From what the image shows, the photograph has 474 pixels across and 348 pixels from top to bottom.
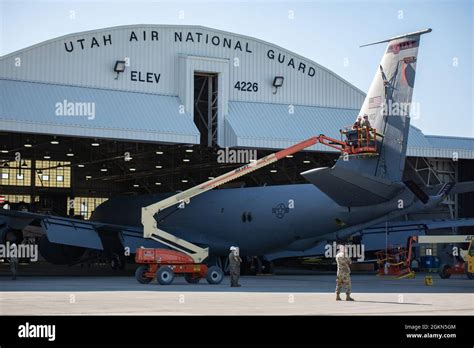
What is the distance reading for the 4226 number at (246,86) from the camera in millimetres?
46931

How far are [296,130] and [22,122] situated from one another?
15558 millimetres

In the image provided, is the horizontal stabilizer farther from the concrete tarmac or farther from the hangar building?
the hangar building

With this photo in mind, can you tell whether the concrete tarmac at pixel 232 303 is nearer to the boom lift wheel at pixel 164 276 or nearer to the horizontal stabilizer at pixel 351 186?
the boom lift wheel at pixel 164 276

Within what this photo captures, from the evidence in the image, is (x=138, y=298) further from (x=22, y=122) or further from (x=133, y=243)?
(x=133, y=243)

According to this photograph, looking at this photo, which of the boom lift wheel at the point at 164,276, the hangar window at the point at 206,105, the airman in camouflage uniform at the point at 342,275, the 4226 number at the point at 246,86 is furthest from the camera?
the 4226 number at the point at 246,86

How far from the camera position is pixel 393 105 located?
3506cm

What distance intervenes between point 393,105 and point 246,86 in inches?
542

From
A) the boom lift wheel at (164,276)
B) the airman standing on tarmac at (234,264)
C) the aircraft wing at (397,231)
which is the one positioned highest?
the aircraft wing at (397,231)

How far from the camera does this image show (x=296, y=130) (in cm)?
4719

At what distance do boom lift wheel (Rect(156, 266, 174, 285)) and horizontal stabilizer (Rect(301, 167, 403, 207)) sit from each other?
6.61 meters

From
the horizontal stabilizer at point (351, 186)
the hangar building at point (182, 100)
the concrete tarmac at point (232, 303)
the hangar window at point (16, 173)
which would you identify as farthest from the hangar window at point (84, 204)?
the concrete tarmac at point (232, 303)

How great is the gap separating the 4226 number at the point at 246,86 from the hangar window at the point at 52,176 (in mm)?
31783

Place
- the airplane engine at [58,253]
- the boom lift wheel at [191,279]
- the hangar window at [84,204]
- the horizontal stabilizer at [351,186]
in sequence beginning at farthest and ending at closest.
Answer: the hangar window at [84,204] → the airplane engine at [58,253] → the boom lift wheel at [191,279] → the horizontal stabilizer at [351,186]

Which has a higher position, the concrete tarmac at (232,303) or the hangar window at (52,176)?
the hangar window at (52,176)
